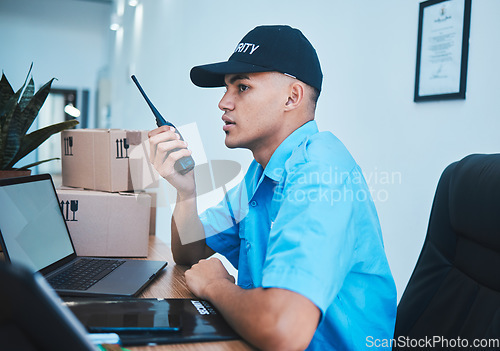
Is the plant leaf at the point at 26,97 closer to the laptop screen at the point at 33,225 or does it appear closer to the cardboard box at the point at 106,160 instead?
the cardboard box at the point at 106,160

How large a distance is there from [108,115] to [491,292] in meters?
6.41

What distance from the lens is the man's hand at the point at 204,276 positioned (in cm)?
91

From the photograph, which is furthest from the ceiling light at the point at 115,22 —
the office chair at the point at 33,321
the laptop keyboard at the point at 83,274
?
the office chair at the point at 33,321

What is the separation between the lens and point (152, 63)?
14.2 feet

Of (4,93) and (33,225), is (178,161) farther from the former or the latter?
(4,93)

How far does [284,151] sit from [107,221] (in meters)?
0.58

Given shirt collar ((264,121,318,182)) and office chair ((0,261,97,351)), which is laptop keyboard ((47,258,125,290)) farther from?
office chair ((0,261,97,351))

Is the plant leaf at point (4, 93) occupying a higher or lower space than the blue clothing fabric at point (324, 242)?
higher

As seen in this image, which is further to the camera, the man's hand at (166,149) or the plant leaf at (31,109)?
the plant leaf at (31,109)

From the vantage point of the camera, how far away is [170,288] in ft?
3.37

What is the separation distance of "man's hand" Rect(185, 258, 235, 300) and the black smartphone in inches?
5.3

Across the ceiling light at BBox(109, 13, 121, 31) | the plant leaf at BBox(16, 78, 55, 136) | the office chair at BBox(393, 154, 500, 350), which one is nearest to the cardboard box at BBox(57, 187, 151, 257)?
the plant leaf at BBox(16, 78, 55, 136)

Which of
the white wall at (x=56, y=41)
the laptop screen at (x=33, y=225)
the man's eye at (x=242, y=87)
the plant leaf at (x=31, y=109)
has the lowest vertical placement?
the laptop screen at (x=33, y=225)

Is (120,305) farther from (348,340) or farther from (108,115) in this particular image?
(108,115)
